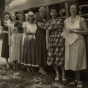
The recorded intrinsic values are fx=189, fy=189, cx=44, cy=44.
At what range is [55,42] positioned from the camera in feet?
7.68

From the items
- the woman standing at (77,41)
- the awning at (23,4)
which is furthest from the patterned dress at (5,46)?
the woman standing at (77,41)

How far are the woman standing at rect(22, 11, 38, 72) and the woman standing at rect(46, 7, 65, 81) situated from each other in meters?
0.32

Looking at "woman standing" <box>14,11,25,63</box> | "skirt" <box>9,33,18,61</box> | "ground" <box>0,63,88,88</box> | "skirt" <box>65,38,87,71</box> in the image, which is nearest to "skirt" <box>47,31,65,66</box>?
"skirt" <box>65,38,87,71</box>

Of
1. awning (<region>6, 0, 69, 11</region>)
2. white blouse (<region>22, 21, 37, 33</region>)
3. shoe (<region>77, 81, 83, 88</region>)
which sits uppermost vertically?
awning (<region>6, 0, 69, 11</region>)

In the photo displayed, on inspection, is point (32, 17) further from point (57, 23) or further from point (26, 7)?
point (57, 23)

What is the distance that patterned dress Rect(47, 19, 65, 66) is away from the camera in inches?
90.5

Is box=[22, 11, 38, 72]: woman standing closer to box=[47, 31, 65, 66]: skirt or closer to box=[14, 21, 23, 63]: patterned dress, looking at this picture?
box=[14, 21, 23, 63]: patterned dress

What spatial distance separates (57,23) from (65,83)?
0.73m

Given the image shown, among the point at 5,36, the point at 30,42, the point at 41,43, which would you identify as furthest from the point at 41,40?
the point at 5,36

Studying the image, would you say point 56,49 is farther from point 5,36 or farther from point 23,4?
point 5,36

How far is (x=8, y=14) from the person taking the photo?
2.91 m

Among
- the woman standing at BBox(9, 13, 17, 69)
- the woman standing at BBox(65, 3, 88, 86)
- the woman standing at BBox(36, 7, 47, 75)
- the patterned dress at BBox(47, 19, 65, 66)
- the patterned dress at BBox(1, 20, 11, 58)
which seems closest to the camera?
the woman standing at BBox(65, 3, 88, 86)

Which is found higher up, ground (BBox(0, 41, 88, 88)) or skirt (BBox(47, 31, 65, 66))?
skirt (BBox(47, 31, 65, 66))

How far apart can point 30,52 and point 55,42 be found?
1.74 feet
